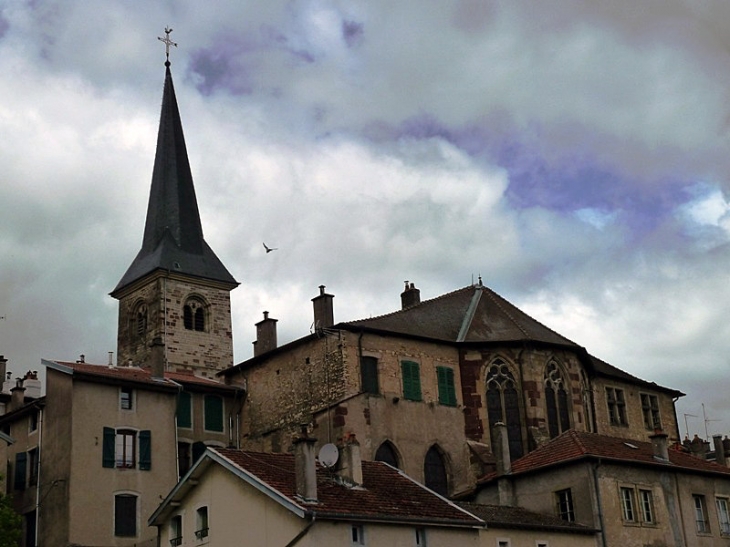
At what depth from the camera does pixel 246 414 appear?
4441cm

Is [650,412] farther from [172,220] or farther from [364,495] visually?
[172,220]

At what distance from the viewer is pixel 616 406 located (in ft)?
159

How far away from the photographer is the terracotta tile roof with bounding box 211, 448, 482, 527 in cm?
2591

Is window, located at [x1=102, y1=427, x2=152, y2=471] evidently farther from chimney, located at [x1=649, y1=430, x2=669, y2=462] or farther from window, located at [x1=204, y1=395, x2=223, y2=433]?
chimney, located at [x1=649, y1=430, x2=669, y2=462]

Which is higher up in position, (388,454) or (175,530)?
(388,454)

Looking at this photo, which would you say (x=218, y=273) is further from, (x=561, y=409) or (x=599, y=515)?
(x=599, y=515)

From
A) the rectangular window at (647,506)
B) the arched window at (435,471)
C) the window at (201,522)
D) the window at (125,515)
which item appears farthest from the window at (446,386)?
the window at (201,522)

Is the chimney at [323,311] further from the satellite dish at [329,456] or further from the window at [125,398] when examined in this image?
the satellite dish at [329,456]

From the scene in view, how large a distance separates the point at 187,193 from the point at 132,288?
7.01 metres

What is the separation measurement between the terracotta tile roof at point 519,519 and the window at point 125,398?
13019 millimetres

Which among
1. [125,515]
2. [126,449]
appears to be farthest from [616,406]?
[125,515]

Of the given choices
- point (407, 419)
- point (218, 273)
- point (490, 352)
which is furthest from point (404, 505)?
point (218, 273)

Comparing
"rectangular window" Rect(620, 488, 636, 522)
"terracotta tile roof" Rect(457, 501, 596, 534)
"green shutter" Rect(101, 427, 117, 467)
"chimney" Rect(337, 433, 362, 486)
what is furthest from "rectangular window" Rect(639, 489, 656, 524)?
"green shutter" Rect(101, 427, 117, 467)

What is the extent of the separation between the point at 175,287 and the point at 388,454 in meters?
24.9
